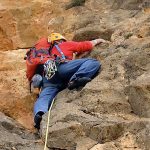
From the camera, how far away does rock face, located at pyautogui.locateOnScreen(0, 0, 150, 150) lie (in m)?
7.12

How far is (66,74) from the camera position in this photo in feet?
31.6

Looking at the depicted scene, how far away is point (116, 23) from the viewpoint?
1185 cm

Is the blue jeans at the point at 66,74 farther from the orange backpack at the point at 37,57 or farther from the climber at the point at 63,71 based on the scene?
the orange backpack at the point at 37,57

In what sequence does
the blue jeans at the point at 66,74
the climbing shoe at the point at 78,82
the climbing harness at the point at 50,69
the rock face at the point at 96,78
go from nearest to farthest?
1. the rock face at the point at 96,78
2. the climbing shoe at the point at 78,82
3. the blue jeans at the point at 66,74
4. the climbing harness at the point at 50,69

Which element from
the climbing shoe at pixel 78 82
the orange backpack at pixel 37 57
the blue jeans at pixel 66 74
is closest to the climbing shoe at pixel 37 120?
the blue jeans at pixel 66 74

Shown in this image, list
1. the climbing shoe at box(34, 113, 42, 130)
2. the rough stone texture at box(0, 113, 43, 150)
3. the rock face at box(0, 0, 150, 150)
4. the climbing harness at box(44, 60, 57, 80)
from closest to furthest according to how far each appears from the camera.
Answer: the rock face at box(0, 0, 150, 150), the rough stone texture at box(0, 113, 43, 150), the climbing shoe at box(34, 113, 42, 130), the climbing harness at box(44, 60, 57, 80)

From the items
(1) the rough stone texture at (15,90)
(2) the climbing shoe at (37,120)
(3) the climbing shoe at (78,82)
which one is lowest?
(1) the rough stone texture at (15,90)

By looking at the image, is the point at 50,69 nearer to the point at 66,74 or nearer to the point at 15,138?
the point at 66,74

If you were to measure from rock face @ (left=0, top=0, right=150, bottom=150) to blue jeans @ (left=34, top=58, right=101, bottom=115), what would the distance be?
0.26 m

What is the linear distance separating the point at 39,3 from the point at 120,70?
6.07 meters

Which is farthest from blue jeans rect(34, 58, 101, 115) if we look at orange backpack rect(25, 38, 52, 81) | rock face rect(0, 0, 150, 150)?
orange backpack rect(25, 38, 52, 81)

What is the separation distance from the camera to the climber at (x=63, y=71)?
9.19 meters

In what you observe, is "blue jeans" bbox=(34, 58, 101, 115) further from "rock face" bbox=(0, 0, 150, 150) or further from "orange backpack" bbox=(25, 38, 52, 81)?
"orange backpack" bbox=(25, 38, 52, 81)

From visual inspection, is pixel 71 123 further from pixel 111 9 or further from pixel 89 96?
pixel 111 9
